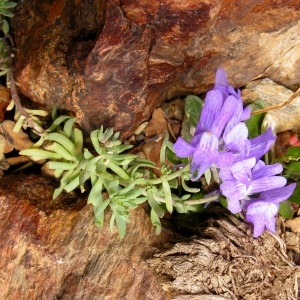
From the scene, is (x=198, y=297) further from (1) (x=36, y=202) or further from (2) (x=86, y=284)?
(1) (x=36, y=202)

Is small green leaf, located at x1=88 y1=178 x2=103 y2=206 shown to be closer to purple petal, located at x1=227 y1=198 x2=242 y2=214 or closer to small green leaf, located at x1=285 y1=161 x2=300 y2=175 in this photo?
purple petal, located at x1=227 y1=198 x2=242 y2=214

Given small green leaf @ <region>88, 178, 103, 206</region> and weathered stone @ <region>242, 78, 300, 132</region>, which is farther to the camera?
weathered stone @ <region>242, 78, 300, 132</region>

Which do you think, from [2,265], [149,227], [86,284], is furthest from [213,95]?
[2,265]

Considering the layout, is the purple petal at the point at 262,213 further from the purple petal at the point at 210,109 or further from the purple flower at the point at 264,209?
the purple petal at the point at 210,109

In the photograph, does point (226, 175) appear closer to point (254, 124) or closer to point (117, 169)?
point (117, 169)

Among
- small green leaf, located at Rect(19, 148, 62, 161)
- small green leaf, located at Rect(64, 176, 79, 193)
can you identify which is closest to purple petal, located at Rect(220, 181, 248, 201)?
small green leaf, located at Rect(64, 176, 79, 193)

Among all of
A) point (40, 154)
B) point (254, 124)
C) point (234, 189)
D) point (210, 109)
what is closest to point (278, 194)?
point (234, 189)
